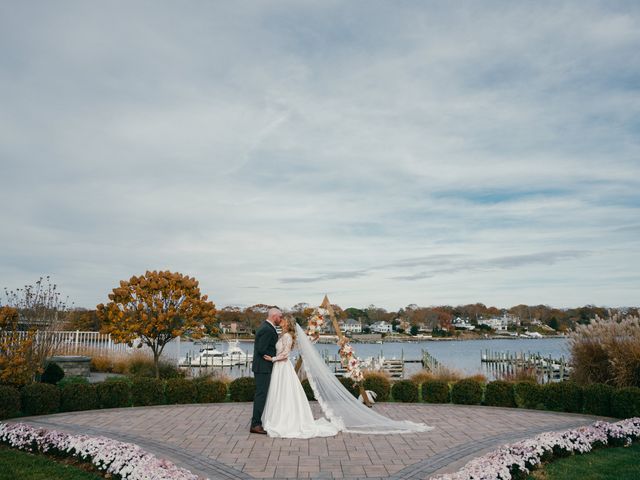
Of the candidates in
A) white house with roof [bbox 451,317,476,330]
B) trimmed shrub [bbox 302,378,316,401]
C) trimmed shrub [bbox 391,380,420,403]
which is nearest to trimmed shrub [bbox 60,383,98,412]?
trimmed shrub [bbox 302,378,316,401]

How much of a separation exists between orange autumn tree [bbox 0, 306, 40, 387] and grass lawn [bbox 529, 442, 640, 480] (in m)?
10.9

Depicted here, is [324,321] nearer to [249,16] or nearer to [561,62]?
[249,16]

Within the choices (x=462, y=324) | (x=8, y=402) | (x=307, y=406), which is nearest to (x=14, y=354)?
(x=8, y=402)

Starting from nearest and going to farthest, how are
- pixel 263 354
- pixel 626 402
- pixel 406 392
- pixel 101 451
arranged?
1. pixel 101 451
2. pixel 263 354
3. pixel 626 402
4. pixel 406 392

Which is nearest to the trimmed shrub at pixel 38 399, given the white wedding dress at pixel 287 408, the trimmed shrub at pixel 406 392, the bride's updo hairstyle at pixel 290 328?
the white wedding dress at pixel 287 408

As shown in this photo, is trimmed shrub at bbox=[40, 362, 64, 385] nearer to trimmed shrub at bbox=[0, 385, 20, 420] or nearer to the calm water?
trimmed shrub at bbox=[0, 385, 20, 420]

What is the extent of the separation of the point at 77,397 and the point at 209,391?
304 cm

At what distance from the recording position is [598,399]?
1125 centimetres

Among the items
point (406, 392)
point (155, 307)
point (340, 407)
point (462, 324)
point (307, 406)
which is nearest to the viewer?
point (307, 406)

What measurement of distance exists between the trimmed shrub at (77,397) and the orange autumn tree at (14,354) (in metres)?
1.25

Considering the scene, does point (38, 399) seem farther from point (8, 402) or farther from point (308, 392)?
point (308, 392)

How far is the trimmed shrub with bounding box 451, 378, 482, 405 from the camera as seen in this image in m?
12.9

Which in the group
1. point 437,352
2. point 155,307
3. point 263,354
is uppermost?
point 155,307

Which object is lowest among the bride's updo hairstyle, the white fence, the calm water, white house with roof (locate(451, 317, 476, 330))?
the calm water
